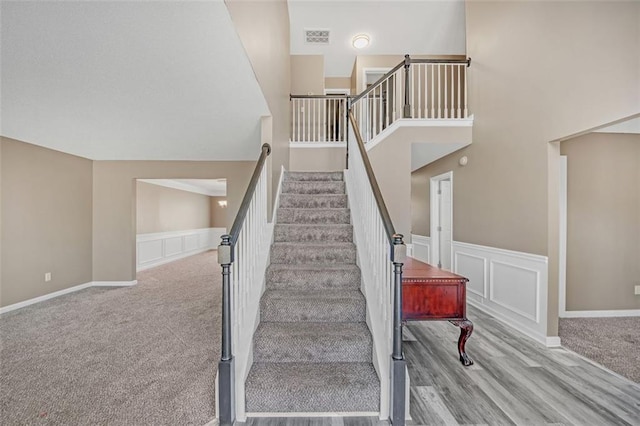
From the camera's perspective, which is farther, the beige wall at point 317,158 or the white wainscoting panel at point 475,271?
the beige wall at point 317,158

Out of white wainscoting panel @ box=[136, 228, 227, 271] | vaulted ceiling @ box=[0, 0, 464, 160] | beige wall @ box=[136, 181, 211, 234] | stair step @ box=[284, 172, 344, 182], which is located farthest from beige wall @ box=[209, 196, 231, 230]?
stair step @ box=[284, 172, 344, 182]

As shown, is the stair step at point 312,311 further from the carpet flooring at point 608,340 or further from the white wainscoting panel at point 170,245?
the white wainscoting panel at point 170,245

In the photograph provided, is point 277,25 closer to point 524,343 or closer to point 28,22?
point 28,22

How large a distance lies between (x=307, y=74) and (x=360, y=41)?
4.12 ft

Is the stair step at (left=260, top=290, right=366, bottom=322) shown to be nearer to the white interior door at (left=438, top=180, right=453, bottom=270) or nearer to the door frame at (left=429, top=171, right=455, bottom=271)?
the white interior door at (left=438, top=180, right=453, bottom=270)

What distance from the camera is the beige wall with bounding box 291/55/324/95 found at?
229 inches

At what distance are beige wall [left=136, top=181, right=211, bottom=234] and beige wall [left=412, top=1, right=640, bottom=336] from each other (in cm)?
674

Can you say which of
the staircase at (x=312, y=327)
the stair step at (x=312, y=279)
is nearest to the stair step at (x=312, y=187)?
the staircase at (x=312, y=327)

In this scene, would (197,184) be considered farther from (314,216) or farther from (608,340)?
(608,340)

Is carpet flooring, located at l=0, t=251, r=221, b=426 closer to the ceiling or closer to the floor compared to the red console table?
closer to the floor

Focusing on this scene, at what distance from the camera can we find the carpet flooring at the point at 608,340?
91.8 inches

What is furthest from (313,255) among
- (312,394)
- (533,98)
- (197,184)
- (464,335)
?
(197,184)

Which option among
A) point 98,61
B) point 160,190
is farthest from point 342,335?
point 160,190

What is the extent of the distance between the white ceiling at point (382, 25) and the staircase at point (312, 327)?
381cm
